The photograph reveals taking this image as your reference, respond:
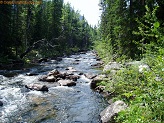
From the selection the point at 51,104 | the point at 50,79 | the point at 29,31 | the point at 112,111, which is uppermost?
the point at 29,31

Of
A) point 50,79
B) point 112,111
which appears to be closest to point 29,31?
point 50,79

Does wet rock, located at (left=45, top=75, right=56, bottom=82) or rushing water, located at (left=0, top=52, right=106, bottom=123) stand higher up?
wet rock, located at (left=45, top=75, right=56, bottom=82)

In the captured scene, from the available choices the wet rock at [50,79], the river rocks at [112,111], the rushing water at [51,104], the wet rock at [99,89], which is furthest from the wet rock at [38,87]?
the river rocks at [112,111]

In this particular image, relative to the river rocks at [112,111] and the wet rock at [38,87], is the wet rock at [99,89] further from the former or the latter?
the river rocks at [112,111]

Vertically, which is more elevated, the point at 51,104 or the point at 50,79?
the point at 50,79

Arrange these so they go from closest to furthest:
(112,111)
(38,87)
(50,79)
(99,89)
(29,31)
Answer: (112,111) < (99,89) < (38,87) < (50,79) < (29,31)

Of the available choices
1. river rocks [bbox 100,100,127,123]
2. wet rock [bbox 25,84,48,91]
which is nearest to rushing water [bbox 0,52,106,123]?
wet rock [bbox 25,84,48,91]

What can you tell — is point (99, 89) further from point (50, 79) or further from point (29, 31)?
point (29, 31)

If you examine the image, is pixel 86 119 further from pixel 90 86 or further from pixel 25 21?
pixel 25 21

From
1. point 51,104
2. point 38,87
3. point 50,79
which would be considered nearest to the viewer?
point 51,104

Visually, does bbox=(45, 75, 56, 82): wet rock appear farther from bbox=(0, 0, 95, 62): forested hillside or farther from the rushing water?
bbox=(0, 0, 95, 62): forested hillside

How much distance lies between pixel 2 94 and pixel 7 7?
24.7m

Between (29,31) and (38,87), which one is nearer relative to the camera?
(38,87)

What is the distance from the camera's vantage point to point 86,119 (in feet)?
34.2
